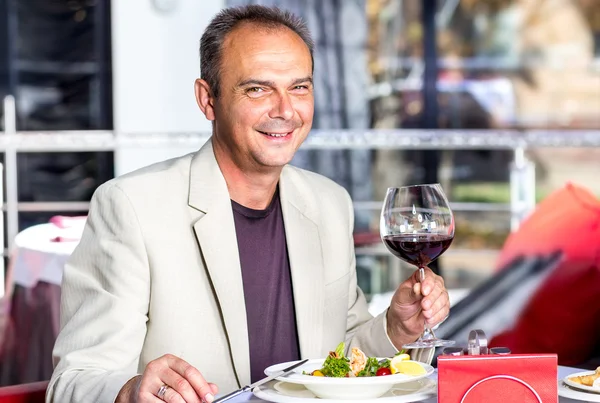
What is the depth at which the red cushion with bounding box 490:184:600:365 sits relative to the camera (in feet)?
10.6

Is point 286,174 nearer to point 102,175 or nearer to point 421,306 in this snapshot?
point 421,306

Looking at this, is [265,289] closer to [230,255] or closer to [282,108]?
[230,255]

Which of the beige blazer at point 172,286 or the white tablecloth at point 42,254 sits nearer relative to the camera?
the beige blazer at point 172,286

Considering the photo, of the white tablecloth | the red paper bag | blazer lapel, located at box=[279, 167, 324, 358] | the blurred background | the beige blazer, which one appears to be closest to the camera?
the red paper bag

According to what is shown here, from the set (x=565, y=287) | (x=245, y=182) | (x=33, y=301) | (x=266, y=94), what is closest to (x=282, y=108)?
(x=266, y=94)

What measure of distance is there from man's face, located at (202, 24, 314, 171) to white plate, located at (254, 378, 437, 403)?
1.63ft

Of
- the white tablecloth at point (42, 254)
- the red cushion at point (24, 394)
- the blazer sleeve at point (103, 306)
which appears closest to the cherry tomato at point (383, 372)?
the blazer sleeve at point (103, 306)

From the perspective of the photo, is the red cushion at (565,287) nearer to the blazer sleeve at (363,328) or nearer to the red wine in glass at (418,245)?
the blazer sleeve at (363,328)

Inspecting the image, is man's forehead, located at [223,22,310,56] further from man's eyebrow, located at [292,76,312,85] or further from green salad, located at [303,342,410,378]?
green salad, located at [303,342,410,378]

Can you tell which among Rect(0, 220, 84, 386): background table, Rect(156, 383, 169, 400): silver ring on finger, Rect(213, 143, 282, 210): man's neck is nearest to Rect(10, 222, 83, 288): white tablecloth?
Rect(0, 220, 84, 386): background table

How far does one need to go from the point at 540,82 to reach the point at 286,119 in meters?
5.04

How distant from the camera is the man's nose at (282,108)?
1681 mm

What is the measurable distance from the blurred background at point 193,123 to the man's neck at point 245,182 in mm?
1486

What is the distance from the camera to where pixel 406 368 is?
1296mm
